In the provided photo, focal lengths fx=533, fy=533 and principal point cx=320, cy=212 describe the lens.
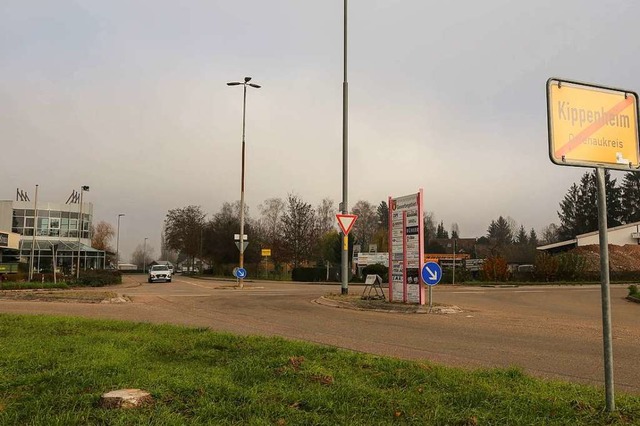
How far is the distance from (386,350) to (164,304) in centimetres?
1189

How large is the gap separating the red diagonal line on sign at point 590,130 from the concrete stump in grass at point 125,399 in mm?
4064

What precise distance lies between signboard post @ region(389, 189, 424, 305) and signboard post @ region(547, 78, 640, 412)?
11.8 meters

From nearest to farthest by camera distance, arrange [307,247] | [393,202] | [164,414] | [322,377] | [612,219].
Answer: [164,414]
[322,377]
[393,202]
[307,247]
[612,219]

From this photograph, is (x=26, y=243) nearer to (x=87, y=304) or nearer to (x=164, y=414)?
(x=87, y=304)

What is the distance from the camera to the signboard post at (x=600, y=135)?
4.34 meters

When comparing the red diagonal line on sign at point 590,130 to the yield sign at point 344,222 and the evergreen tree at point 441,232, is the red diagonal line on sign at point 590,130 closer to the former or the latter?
the yield sign at point 344,222

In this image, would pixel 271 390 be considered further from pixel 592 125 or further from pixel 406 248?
pixel 406 248

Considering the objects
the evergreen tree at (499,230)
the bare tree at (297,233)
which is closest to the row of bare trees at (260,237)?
the bare tree at (297,233)

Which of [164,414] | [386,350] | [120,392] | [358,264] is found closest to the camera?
[164,414]

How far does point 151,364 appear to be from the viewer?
632 centimetres

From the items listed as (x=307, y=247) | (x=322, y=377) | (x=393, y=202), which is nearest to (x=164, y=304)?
(x=393, y=202)

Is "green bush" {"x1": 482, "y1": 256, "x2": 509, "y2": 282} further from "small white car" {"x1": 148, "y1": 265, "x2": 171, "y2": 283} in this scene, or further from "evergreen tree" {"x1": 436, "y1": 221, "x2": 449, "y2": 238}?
"evergreen tree" {"x1": 436, "y1": 221, "x2": 449, "y2": 238}

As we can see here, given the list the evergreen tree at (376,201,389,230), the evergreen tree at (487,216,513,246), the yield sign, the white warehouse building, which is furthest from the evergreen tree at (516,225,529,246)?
the yield sign

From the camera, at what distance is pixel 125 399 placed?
4559mm
